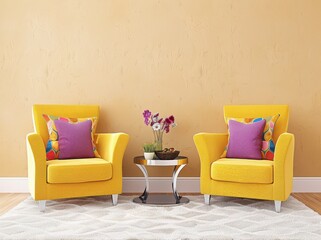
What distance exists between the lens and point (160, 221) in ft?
12.0

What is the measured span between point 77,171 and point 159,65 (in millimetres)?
1595

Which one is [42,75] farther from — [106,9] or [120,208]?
[120,208]

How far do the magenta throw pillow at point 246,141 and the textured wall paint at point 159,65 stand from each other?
0.60m

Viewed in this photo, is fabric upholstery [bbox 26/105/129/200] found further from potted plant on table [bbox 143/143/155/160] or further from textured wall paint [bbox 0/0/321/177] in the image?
textured wall paint [bbox 0/0/321/177]

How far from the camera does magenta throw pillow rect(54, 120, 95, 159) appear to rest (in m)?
4.41

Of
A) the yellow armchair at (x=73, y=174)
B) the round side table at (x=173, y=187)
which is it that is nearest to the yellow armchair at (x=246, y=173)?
the round side table at (x=173, y=187)

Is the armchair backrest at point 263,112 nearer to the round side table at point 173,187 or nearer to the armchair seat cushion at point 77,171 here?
the round side table at point 173,187

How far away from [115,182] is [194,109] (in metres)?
1.31

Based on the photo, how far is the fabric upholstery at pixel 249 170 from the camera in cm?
395

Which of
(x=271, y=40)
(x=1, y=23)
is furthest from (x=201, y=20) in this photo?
(x=1, y=23)

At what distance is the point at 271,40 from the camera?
A: 502 cm

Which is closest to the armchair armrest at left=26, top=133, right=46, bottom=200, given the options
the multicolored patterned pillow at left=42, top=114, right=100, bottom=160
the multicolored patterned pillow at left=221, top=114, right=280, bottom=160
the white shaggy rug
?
the white shaggy rug

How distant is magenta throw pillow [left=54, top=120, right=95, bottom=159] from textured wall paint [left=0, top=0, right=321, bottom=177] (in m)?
0.60

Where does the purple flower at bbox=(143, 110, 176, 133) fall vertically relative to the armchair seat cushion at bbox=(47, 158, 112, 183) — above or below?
above
